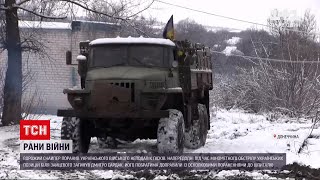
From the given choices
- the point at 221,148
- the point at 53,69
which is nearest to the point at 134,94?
the point at 221,148

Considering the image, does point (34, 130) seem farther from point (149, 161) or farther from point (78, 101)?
point (149, 161)

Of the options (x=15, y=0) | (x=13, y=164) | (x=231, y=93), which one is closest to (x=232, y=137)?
(x=13, y=164)

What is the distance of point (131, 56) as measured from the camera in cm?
890

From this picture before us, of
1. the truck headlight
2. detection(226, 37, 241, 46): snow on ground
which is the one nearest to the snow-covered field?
the truck headlight

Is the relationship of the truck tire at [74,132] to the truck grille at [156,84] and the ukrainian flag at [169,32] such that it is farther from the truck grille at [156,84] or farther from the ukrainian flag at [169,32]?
the ukrainian flag at [169,32]

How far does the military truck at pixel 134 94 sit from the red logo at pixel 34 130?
0.44 m

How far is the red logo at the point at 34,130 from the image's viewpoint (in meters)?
8.39

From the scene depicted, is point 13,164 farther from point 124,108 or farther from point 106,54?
point 106,54

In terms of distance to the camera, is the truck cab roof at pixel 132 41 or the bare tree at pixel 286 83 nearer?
the truck cab roof at pixel 132 41

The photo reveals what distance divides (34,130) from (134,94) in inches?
70.4

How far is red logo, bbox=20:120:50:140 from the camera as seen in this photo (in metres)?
8.39

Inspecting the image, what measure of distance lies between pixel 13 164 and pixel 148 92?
2.33 meters

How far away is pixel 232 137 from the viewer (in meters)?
12.1

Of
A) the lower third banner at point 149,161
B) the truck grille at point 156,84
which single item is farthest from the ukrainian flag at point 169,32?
the lower third banner at point 149,161
